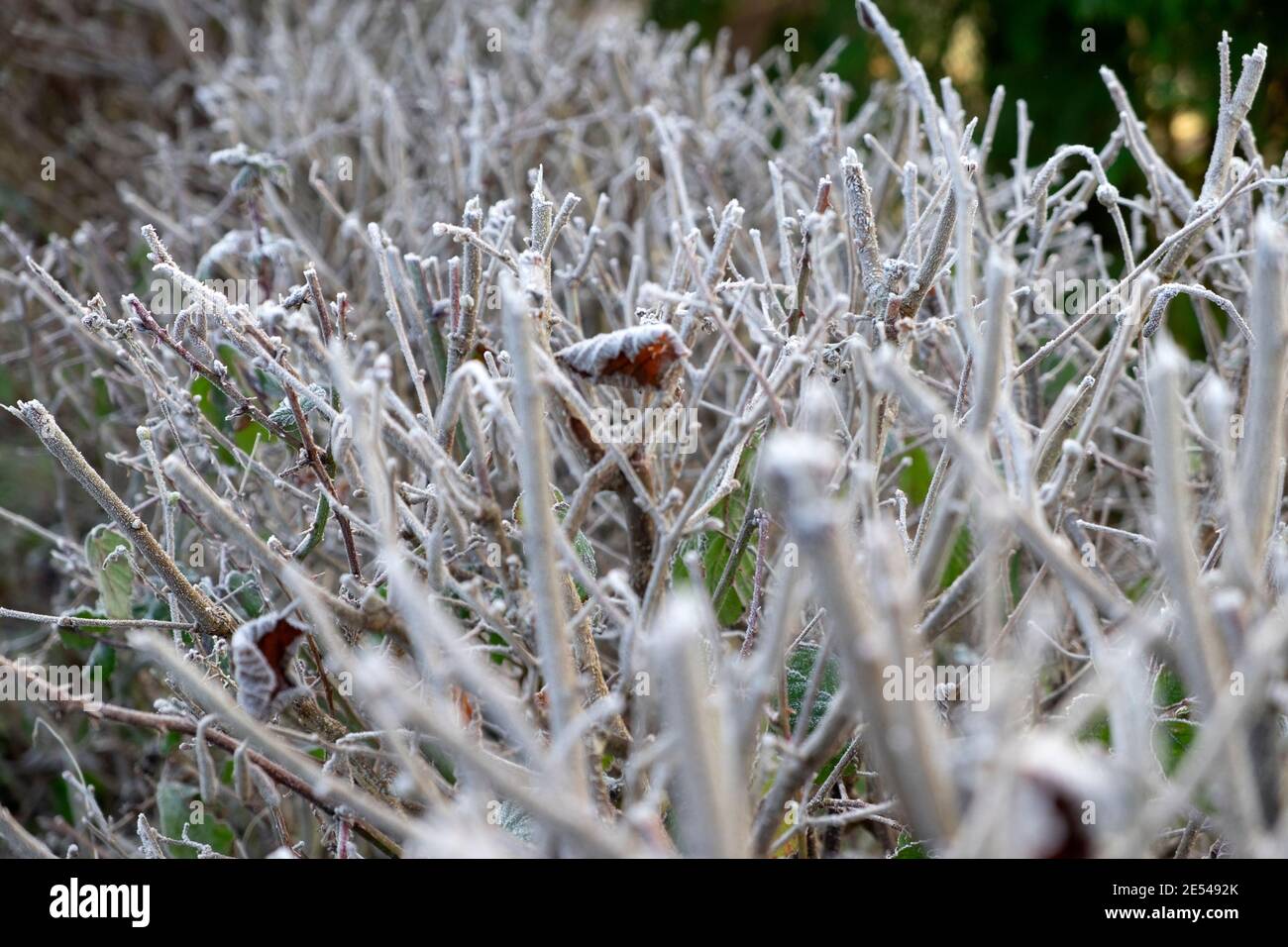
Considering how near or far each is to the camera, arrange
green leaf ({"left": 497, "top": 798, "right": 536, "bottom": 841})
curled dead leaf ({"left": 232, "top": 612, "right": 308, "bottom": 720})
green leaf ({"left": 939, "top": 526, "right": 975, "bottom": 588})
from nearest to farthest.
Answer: curled dead leaf ({"left": 232, "top": 612, "right": 308, "bottom": 720}) < green leaf ({"left": 497, "top": 798, "right": 536, "bottom": 841}) < green leaf ({"left": 939, "top": 526, "right": 975, "bottom": 588})

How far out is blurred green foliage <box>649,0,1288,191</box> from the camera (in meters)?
4.10

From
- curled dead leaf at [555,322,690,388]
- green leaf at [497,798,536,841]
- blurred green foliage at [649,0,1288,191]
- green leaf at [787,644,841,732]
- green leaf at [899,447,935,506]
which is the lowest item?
green leaf at [497,798,536,841]

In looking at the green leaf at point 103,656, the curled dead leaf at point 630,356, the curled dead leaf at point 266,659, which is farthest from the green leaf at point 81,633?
the curled dead leaf at point 630,356

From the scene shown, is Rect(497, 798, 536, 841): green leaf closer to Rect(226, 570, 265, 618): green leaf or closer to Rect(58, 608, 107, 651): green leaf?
Rect(226, 570, 265, 618): green leaf

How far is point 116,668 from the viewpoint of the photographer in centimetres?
190

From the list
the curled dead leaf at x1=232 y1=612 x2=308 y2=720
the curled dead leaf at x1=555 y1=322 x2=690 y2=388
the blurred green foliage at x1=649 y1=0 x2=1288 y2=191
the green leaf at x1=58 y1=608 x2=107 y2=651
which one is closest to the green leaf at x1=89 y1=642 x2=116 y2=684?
the green leaf at x1=58 y1=608 x2=107 y2=651

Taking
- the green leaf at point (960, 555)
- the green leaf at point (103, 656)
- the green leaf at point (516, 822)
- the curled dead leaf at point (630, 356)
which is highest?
the curled dead leaf at point (630, 356)

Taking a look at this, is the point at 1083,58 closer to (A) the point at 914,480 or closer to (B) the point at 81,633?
(A) the point at 914,480

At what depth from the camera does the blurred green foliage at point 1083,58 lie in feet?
13.5

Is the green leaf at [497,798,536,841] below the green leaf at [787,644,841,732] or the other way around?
below

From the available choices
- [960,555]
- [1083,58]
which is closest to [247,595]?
[960,555]

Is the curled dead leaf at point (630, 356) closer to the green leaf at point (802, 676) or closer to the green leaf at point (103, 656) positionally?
the green leaf at point (802, 676)
